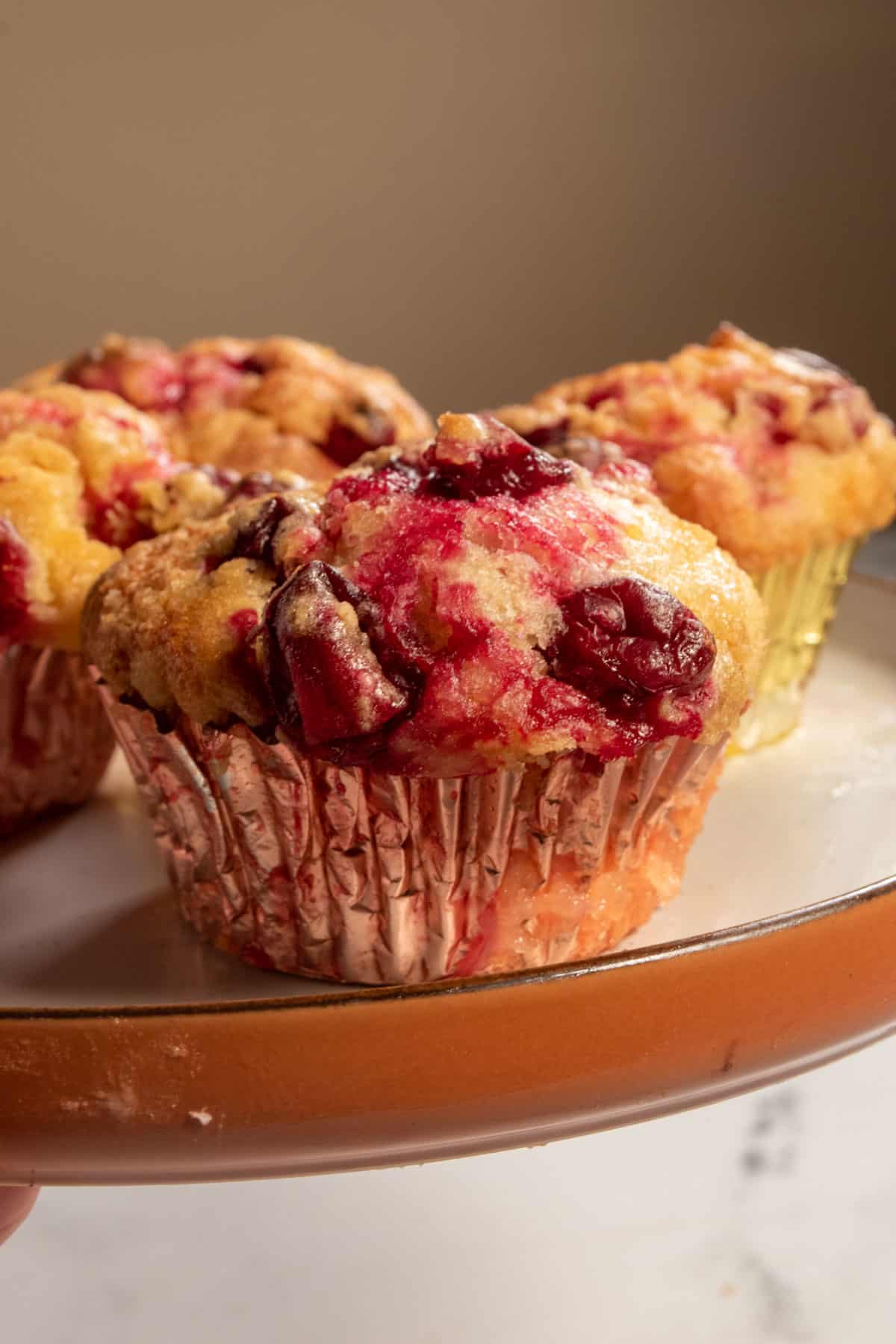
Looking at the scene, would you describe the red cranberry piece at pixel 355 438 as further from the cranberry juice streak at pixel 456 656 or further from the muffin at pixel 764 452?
the cranberry juice streak at pixel 456 656

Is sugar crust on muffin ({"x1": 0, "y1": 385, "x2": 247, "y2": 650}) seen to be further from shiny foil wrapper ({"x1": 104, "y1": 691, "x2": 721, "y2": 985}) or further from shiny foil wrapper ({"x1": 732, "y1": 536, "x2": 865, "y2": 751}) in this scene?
shiny foil wrapper ({"x1": 732, "y1": 536, "x2": 865, "y2": 751})

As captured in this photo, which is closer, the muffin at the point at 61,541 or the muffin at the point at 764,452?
the muffin at the point at 61,541

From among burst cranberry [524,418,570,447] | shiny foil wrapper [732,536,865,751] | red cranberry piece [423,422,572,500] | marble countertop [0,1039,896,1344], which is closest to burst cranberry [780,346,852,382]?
shiny foil wrapper [732,536,865,751]

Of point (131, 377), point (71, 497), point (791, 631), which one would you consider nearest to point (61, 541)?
point (71, 497)

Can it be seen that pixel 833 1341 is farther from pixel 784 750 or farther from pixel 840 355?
pixel 840 355

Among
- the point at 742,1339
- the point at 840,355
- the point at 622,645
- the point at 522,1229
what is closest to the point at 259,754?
the point at 622,645

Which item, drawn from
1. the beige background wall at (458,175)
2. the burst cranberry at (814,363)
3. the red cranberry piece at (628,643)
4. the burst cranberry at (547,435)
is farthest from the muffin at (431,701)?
the beige background wall at (458,175)
